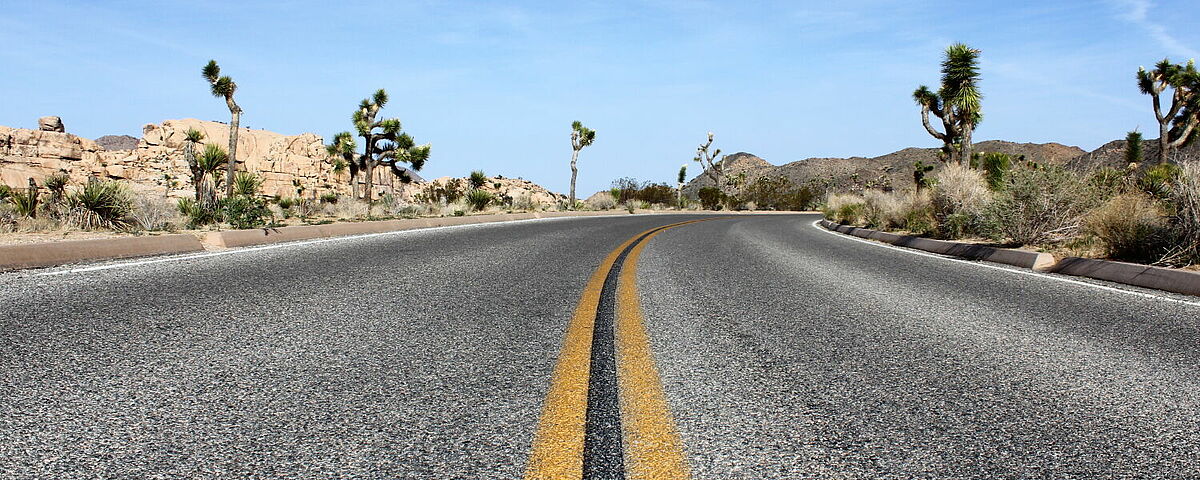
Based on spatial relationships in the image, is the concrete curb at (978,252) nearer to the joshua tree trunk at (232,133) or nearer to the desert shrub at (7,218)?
the desert shrub at (7,218)

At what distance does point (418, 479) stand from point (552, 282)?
481cm

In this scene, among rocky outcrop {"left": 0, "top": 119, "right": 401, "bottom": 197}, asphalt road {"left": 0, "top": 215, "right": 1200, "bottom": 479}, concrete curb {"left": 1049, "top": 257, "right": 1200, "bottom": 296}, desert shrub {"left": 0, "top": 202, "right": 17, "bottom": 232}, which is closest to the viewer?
asphalt road {"left": 0, "top": 215, "right": 1200, "bottom": 479}

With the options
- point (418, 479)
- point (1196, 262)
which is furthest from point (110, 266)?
point (1196, 262)

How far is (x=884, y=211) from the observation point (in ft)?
62.2

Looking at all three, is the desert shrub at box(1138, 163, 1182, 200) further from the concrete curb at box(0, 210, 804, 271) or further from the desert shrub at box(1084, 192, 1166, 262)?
the concrete curb at box(0, 210, 804, 271)

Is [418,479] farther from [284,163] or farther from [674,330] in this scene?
[284,163]

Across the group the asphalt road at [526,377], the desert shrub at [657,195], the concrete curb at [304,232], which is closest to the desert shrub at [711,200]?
the desert shrub at [657,195]

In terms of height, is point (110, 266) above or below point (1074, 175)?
below

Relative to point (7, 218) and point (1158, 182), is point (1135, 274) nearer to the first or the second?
point (1158, 182)

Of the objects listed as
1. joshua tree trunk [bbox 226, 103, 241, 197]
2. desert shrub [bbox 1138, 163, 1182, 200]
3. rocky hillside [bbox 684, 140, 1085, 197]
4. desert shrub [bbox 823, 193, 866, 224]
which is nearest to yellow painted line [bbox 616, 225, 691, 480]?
desert shrub [bbox 1138, 163, 1182, 200]

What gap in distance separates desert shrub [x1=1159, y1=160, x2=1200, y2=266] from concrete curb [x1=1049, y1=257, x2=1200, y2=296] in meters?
0.43

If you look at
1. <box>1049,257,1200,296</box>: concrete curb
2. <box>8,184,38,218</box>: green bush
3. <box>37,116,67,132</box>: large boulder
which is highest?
<box>37,116,67,132</box>: large boulder

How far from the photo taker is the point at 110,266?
7.29 meters

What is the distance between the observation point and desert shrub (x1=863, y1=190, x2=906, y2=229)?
58.7 ft
